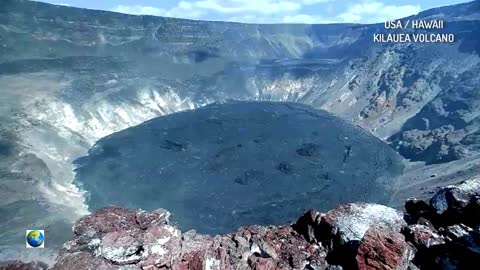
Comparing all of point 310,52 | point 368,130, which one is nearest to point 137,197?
point 368,130

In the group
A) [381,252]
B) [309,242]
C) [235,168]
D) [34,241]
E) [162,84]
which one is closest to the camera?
[381,252]

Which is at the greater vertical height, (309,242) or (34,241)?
(34,241)

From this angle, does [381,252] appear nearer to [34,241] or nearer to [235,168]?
[34,241]

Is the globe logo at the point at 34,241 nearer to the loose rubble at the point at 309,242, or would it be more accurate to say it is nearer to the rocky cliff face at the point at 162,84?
the loose rubble at the point at 309,242

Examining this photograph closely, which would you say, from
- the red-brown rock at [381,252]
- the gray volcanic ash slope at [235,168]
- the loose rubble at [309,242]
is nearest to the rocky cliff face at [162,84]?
the gray volcanic ash slope at [235,168]

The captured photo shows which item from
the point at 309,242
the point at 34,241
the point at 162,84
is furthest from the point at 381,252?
the point at 162,84
